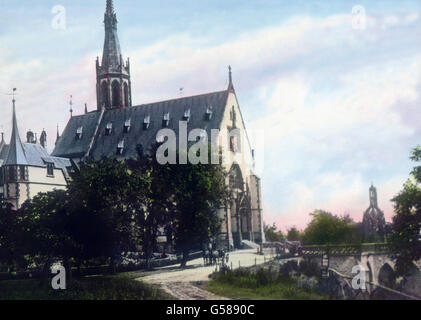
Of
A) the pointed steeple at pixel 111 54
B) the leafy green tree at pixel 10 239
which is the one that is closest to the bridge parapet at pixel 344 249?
the leafy green tree at pixel 10 239

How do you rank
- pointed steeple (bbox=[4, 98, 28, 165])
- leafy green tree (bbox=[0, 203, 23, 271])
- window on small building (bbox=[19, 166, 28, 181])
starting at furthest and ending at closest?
window on small building (bbox=[19, 166, 28, 181]), pointed steeple (bbox=[4, 98, 28, 165]), leafy green tree (bbox=[0, 203, 23, 271])

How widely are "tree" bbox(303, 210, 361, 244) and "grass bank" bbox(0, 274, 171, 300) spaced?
38.6 ft

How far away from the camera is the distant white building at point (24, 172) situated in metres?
31.4

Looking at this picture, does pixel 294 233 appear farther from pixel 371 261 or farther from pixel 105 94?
pixel 105 94

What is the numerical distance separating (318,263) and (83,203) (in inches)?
425

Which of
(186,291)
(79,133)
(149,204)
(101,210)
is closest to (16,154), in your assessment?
(149,204)

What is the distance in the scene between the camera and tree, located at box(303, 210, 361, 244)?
30.9 meters

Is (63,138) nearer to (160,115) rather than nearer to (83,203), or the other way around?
(160,115)

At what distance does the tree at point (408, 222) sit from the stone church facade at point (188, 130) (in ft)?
50.5

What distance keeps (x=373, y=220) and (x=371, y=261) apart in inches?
171

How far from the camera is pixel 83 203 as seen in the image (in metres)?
24.6

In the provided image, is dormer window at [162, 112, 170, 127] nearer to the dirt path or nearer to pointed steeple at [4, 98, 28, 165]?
pointed steeple at [4, 98, 28, 165]

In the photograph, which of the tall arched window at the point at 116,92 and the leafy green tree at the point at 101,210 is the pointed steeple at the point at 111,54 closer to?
the tall arched window at the point at 116,92

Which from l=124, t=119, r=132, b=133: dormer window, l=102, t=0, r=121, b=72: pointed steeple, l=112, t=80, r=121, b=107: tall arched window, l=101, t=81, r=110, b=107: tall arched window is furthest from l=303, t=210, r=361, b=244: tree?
l=102, t=0, r=121, b=72: pointed steeple
